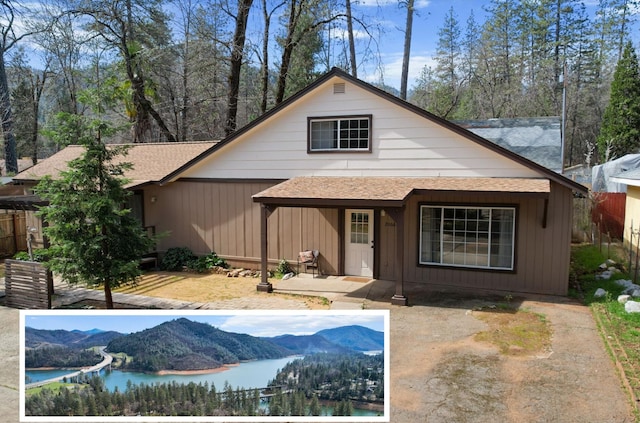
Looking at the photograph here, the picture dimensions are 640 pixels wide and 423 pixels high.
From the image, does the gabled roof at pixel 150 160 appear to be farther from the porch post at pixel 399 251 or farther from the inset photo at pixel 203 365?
the inset photo at pixel 203 365

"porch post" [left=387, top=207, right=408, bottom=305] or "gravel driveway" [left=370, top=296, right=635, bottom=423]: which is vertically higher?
"porch post" [left=387, top=207, right=408, bottom=305]

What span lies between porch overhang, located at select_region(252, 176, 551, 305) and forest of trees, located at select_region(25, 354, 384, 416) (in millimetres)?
7135

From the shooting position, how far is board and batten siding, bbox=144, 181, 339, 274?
1239 cm

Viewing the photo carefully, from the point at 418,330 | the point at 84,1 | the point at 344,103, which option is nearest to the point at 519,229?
the point at 418,330

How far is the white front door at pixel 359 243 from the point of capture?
39.4 feet

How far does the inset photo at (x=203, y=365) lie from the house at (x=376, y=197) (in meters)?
7.11

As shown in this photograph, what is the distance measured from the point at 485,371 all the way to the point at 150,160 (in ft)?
42.9

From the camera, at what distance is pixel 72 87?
111 feet

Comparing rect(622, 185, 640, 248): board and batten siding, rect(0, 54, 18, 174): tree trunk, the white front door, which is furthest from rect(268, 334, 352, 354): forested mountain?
rect(0, 54, 18, 174): tree trunk

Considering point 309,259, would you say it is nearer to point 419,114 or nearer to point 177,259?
point 177,259

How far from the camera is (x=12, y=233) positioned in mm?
15750

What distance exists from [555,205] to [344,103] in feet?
18.5

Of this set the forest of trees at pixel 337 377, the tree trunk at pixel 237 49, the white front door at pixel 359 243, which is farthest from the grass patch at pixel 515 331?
the tree trunk at pixel 237 49

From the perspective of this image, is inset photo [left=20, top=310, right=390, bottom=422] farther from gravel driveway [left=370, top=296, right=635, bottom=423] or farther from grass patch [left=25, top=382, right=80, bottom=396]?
gravel driveway [left=370, top=296, right=635, bottom=423]
